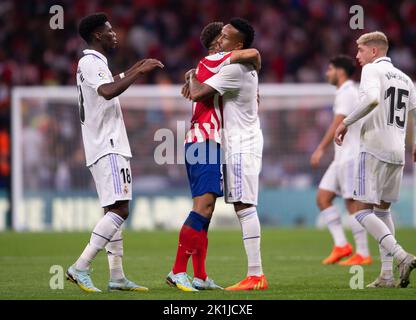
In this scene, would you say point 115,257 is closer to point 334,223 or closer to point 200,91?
point 200,91

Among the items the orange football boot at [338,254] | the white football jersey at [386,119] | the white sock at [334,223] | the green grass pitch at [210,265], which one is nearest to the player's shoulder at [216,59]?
the white football jersey at [386,119]

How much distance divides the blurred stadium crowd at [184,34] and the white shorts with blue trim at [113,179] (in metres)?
12.8

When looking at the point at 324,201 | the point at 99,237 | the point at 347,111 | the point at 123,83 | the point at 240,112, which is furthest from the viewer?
the point at 324,201

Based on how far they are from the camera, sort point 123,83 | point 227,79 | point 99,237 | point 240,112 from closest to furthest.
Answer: point 123,83 → point 99,237 → point 227,79 → point 240,112

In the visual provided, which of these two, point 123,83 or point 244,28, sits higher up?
point 244,28

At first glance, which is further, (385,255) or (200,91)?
(385,255)

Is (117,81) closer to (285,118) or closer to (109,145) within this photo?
(109,145)

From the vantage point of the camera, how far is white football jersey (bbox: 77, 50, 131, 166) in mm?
8070

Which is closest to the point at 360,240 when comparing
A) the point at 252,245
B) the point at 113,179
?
the point at 252,245

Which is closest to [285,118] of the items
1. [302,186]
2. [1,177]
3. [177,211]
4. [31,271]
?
[302,186]

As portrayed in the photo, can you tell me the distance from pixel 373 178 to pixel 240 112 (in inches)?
52.9

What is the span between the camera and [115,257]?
27.2 feet

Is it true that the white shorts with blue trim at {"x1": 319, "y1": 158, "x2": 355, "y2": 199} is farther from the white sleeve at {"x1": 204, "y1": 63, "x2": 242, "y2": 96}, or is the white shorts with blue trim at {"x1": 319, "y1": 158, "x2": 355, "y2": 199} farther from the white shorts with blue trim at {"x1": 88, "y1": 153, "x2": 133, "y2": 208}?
the white shorts with blue trim at {"x1": 88, "y1": 153, "x2": 133, "y2": 208}

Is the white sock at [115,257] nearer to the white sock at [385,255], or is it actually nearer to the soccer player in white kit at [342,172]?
the white sock at [385,255]
